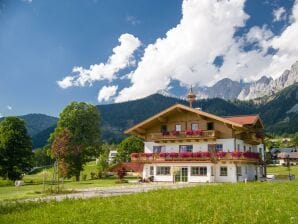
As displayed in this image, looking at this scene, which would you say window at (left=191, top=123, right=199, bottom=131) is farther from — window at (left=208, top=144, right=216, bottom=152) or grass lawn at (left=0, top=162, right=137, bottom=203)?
grass lawn at (left=0, top=162, right=137, bottom=203)

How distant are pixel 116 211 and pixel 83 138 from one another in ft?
169

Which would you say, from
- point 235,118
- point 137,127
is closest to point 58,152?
point 137,127

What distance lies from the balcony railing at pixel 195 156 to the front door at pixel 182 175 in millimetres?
1738

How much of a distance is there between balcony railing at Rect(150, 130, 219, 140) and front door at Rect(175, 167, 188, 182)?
4.16 metres

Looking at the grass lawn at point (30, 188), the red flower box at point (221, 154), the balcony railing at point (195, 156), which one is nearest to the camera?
the grass lawn at point (30, 188)

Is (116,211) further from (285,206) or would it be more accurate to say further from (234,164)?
(234,164)

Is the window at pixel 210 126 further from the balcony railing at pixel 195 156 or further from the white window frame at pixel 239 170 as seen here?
the white window frame at pixel 239 170

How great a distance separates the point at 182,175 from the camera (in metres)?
52.7

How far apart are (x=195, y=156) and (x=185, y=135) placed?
3336 mm

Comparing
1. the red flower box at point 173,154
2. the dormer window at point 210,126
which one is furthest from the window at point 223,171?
the red flower box at point 173,154

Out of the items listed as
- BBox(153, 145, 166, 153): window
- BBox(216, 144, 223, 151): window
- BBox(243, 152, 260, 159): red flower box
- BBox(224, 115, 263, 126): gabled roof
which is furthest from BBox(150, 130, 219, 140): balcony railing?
BBox(224, 115, 263, 126): gabled roof

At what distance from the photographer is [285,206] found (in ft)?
49.8

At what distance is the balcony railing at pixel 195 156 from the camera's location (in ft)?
158

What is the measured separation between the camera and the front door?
52500 mm
